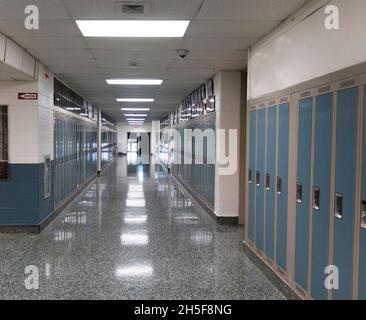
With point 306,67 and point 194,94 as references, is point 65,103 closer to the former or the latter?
point 194,94

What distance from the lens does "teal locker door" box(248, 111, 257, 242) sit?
5.09m

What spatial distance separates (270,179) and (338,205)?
160 cm

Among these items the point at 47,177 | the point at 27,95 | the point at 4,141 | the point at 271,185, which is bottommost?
the point at 47,177

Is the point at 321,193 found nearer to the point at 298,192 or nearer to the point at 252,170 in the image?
the point at 298,192

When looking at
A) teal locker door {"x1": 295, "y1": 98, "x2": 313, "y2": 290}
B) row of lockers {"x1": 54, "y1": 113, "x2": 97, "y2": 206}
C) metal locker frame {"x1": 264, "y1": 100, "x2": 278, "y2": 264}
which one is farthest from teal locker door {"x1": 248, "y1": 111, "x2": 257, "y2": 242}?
row of lockers {"x1": 54, "y1": 113, "x2": 97, "y2": 206}

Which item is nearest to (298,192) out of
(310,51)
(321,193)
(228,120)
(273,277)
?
(321,193)

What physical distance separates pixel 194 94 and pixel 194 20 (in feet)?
20.4

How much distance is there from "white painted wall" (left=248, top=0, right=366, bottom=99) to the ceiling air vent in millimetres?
1393

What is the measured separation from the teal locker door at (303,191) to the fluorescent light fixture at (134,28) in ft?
5.54

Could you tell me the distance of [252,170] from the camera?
17.0ft

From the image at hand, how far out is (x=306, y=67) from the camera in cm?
357

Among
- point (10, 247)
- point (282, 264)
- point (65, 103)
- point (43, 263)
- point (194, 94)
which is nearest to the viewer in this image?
point (282, 264)

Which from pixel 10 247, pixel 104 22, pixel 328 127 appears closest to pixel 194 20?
pixel 104 22

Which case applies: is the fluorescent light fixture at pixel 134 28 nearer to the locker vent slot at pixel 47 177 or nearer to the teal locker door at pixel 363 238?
the teal locker door at pixel 363 238
